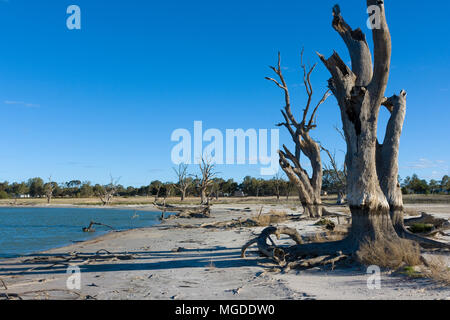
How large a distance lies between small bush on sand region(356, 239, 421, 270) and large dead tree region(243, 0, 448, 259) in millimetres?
151

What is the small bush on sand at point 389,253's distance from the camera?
6793mm

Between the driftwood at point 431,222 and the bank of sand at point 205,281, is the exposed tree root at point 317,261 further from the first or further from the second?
the driftwood at point 431,222

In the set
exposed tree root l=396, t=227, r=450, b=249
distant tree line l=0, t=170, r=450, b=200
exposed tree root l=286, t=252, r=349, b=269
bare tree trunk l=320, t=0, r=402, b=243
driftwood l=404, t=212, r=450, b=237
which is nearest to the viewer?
exposed tree root l=286, t=252, r=349, b=269

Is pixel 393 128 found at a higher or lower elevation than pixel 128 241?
higher

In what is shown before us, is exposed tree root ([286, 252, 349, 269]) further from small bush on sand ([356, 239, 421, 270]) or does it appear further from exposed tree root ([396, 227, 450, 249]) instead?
exposed tree root ([396, 227, 450, 249])

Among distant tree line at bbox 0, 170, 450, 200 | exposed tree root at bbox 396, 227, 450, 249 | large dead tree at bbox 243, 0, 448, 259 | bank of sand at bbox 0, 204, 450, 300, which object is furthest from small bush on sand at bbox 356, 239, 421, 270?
distant tree line at bbox 0, 170, 450, 200

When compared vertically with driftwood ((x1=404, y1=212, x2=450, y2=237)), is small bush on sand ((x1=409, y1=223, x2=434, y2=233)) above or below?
below

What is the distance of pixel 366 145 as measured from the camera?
303 inches

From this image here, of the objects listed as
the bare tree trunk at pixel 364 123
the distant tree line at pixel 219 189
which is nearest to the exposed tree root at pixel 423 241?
the bare tree trunk at pixel 364 123

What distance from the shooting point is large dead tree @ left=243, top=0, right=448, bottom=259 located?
7531 millimetres
